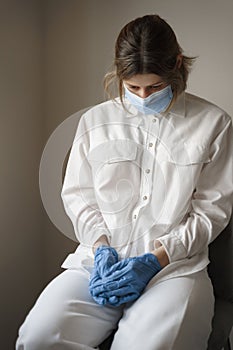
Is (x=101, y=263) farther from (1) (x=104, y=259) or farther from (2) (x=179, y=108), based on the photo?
(2) (x=179, y=108)

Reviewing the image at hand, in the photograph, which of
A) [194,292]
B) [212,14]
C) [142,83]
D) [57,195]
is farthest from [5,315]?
[212,14]

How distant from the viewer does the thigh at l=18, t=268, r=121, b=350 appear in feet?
4.45

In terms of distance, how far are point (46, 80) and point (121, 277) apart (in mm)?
942

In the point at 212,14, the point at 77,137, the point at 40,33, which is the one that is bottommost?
the point at 77,137

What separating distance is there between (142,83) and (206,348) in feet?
2.24

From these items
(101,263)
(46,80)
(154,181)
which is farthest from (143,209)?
(46,80)

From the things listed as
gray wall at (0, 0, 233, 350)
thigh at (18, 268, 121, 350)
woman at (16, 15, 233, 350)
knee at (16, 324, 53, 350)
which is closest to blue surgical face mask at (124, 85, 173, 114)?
woman at (16, 15, 233, 350)

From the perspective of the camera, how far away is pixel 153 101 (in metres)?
1.54

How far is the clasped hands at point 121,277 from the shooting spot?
1.42 m

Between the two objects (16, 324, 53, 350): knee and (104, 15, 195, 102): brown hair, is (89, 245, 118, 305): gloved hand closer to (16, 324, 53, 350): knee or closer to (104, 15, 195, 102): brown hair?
(16, 324, 53, 350): knee

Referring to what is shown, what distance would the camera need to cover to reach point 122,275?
143 cm

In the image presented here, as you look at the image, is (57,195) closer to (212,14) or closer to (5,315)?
(5,315)

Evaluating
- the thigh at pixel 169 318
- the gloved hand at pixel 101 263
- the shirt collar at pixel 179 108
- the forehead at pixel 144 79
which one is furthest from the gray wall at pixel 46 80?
the thigh at pixel 169 318

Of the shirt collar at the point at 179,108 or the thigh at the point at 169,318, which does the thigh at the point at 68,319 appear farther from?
the shirt collar at the point at 179,108
